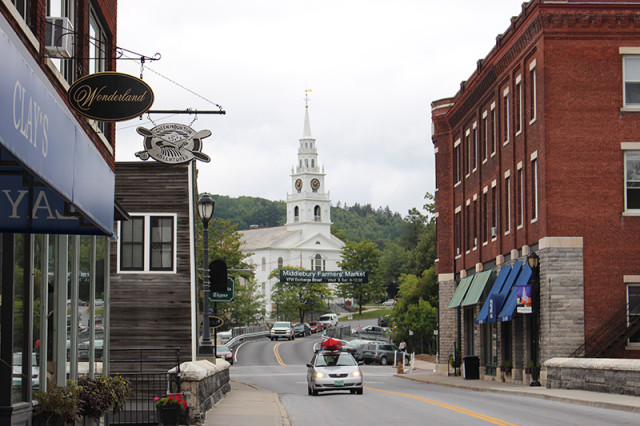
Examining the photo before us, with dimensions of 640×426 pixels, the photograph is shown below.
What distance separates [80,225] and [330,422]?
1076 centimetres

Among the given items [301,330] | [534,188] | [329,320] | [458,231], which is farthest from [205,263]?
[329,320]

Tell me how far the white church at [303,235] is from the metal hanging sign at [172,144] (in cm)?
13008

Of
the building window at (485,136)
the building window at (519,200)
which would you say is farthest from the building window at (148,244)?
the building window at (485,136)

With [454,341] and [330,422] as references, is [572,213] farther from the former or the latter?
[454,341]

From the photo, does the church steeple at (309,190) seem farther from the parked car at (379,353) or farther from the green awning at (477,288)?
the green awning at (477,288)

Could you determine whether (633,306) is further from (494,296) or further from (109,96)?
(109,96)

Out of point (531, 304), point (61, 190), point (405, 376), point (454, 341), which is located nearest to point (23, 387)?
point (61, 190)

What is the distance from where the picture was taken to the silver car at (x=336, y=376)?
30234mm

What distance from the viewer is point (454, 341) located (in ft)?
172

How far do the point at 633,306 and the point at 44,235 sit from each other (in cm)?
2537

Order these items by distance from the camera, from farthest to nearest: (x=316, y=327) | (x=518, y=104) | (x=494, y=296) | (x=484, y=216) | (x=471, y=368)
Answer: (x=316, y=327)
(x=484, y=216)
(x=471, y=368)
(x=518, y=104)
(x=494, y=296)

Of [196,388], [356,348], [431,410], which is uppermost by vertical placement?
[196,388]

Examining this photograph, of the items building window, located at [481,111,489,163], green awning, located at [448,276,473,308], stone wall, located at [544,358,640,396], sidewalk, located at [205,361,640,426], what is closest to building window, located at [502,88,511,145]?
building window, located at [481,111,489,163]

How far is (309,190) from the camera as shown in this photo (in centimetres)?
16412
